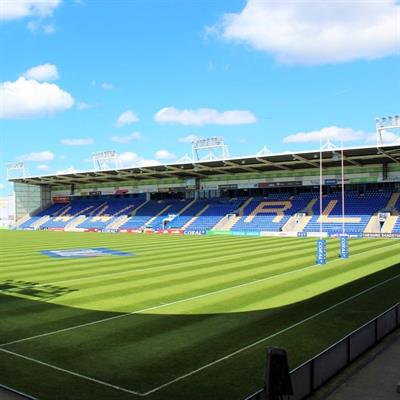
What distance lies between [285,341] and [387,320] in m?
2.68

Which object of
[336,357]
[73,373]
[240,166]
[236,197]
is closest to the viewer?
[336,357]

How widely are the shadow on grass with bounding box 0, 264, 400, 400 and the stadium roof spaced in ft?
120

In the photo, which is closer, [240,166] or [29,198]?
[240,166]

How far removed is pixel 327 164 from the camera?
59406 mm

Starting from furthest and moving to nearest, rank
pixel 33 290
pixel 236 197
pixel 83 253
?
pixel 236 197 → pixel 83 253 → pixel 33 290

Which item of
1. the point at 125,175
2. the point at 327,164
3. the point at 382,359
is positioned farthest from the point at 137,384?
the point at 125,175

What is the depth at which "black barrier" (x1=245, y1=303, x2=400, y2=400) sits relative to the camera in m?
8.17

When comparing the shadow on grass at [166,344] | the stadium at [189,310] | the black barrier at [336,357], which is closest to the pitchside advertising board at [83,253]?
the stadium at [189,310]

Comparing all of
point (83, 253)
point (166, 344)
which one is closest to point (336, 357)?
point (166, 344)

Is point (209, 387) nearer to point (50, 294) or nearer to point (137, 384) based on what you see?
point (137, 384)

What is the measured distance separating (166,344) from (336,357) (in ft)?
14.0

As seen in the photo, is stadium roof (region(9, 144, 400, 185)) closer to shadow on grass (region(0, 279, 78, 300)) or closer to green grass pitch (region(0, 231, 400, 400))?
green grass pitch (region(0, 231, 400, 400))

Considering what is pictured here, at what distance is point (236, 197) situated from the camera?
232ft

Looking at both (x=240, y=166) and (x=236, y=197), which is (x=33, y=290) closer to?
(x=240, y=166)
